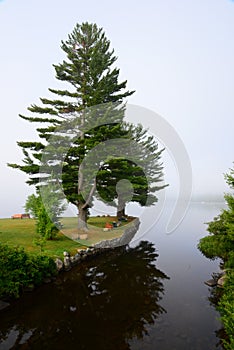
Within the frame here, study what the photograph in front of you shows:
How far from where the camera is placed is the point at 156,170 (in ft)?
101

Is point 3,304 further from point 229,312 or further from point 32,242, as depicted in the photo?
point 229,312

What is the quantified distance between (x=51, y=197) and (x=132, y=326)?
1163 cm

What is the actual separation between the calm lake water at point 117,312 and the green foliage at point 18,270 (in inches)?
21.7

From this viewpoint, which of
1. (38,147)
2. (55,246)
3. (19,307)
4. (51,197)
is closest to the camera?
(19,307)

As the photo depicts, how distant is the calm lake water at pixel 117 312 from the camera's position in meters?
7.16

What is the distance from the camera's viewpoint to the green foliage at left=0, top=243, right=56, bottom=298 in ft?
29.3

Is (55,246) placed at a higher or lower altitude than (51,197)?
lower

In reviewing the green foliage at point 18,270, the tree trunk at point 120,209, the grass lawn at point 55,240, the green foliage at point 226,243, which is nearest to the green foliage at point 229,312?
the green foliage at point 226,243

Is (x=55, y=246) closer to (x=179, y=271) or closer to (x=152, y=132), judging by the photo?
(x=179, y=271)

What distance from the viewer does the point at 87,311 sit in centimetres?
900

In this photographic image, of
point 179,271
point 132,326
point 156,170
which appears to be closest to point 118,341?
point 132,326

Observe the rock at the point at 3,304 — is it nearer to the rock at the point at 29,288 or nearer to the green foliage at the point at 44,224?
the rock at the point at 29,288

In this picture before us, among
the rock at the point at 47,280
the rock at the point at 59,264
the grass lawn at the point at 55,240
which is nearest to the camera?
the rock at the point at 47,280

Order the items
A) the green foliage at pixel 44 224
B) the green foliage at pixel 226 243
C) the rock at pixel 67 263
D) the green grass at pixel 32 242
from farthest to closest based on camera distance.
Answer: the green foliage at pixel 44 224, the green grass at pixel 32 242, the rock at pixel 67 263, the green foliage at pixel 226 243
